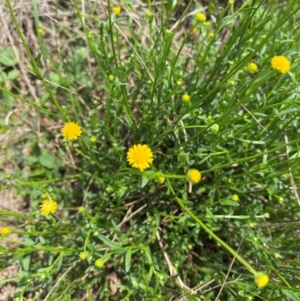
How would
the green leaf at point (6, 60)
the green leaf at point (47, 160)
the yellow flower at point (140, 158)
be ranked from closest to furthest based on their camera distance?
the yellow flower at point (140, 158) → the green leaf at point (47, 160) → the green leaf at point (6, 60)

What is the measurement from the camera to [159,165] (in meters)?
2.06

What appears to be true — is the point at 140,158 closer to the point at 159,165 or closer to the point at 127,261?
the point at 127,261

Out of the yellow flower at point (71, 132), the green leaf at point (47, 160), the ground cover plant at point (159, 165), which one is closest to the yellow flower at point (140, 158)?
the ground cover plant at point (159, 165)

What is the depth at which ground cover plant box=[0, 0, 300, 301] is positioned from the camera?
5.41 feet

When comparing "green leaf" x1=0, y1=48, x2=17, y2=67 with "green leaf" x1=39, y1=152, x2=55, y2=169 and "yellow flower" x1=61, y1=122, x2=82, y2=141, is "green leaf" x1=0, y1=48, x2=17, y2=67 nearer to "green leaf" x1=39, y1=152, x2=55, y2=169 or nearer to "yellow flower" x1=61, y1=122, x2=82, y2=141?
"green leaf" x1=39, y1=152, x2=55, y2=169

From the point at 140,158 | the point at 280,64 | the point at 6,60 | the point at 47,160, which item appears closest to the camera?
the point at 280,64

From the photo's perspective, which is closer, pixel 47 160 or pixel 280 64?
pixel 280 64

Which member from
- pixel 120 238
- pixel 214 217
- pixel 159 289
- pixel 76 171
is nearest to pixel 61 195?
pixel 76 171

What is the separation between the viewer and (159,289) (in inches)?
76.5

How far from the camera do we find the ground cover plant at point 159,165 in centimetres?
165

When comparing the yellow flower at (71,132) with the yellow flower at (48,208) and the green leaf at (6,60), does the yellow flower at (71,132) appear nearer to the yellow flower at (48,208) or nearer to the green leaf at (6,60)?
the yellow flower at (48,208)

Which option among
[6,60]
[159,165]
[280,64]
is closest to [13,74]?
[6,60]

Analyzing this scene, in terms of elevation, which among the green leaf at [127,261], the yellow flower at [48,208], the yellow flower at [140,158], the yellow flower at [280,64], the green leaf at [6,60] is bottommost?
the green leaf at [127,261]

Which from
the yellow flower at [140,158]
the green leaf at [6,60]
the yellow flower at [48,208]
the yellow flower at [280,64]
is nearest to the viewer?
the yellow flower at [280,64]
